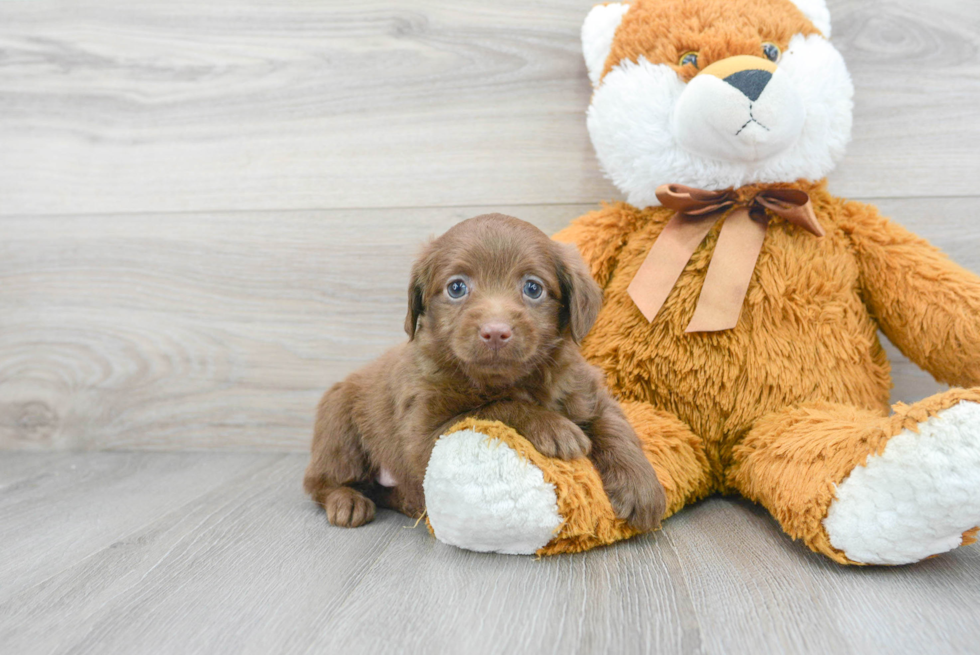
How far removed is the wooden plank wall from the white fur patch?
0.37m

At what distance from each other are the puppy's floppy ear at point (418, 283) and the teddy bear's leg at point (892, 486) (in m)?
0.82

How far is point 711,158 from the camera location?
5.23 ft

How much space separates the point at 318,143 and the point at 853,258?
5.11ft

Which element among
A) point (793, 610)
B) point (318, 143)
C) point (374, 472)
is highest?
point (318, 143)

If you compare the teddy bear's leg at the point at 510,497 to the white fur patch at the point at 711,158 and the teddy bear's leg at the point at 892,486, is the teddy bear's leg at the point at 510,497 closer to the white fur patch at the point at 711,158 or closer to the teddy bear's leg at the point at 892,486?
the teddy bear's leg at the point at 892,486

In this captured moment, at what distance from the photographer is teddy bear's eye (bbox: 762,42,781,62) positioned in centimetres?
159

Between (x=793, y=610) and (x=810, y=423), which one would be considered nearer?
(x=793, y=610)

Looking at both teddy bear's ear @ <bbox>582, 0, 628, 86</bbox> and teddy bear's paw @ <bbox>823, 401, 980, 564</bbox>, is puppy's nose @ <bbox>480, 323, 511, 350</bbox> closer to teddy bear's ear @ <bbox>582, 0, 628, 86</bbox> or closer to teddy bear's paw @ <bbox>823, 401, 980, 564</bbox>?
teddy bear's paw @ <bbox>823, 401, 980, 564</bbox>

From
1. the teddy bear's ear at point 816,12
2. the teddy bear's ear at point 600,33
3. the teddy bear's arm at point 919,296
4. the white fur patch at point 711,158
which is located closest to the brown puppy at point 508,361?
the white fur patch at point 711,158

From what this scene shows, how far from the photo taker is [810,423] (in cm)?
145

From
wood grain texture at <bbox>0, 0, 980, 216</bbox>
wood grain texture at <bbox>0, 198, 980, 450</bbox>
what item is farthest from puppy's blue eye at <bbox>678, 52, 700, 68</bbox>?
wood grain texture at <bbox>0, 198, 980, 450</bbox>

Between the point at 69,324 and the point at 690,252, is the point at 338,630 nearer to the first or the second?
the point at 690,252

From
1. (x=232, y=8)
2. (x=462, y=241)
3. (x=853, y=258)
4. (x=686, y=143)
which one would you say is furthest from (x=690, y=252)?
(x=232, y=8)

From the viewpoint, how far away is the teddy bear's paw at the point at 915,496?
1091mm
